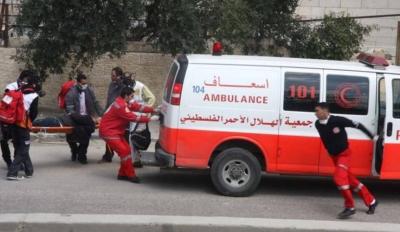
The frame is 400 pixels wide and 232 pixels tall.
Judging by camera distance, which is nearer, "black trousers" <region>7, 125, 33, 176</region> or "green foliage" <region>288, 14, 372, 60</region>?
"black trousers" <region>7, 125, 33, 176</region>

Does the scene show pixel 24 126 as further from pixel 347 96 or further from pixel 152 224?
pixel 347 96

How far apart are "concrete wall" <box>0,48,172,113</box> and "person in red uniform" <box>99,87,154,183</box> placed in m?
6.98

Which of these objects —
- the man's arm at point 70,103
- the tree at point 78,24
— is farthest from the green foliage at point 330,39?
the man's arm at point 70,103

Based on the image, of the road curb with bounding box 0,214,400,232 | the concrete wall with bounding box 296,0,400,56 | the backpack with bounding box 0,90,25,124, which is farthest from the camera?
the concrete wall with bounding box 296,0,400,56

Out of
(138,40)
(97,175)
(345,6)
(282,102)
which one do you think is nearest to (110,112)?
(97,175)

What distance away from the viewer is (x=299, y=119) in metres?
8.75

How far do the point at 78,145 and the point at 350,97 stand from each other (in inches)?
195

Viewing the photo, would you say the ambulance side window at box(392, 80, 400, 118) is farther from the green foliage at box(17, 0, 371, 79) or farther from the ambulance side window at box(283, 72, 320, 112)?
the green foliage at box(17, 0, 371, 79)

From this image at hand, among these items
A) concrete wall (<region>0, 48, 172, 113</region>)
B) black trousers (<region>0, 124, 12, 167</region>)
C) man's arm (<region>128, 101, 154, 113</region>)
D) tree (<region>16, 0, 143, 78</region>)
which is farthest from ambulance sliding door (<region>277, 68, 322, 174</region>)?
concrete wall (<region>0, 48, 172, 113</region>)

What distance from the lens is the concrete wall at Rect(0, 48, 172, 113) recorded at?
54.7ft

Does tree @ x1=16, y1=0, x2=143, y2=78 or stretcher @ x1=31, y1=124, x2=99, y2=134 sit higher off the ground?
tree @ x1=16, y1=0, x2=143, y2=78

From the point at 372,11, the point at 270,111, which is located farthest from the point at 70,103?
the point at 372,11

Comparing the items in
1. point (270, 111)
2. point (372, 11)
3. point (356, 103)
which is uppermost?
point (372, 11)

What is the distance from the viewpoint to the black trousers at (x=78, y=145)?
10.9 metres
